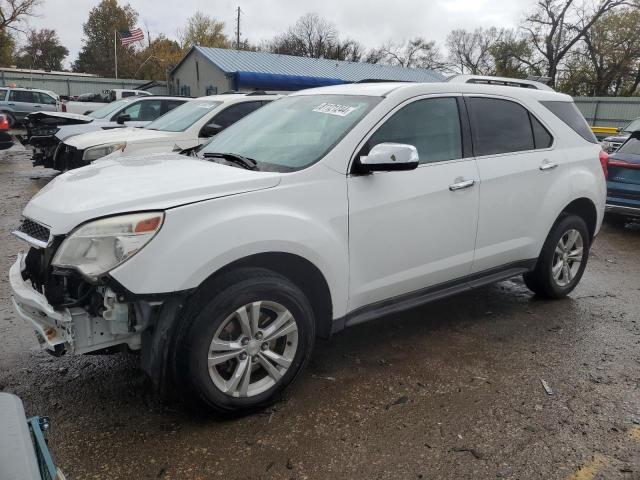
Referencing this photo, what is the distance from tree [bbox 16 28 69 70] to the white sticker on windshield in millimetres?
73023

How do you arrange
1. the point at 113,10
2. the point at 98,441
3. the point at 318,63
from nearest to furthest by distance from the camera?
the point at 98,441
the point at 318,63
the point at 113,10

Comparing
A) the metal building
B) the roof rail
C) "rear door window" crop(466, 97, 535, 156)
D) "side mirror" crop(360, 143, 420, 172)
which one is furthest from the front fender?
the metal building

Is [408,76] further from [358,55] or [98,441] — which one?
[98,441]

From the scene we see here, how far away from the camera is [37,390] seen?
314 centimetres

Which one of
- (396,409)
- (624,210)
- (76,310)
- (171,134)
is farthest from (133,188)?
(624,210)

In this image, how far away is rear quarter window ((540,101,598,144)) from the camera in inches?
176

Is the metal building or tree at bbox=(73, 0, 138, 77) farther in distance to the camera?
tree at bbox=(73, 0, 138, 77)

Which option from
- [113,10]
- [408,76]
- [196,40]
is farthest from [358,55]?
[113,10]

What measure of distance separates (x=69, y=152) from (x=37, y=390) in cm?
581

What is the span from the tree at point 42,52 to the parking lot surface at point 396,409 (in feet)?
241

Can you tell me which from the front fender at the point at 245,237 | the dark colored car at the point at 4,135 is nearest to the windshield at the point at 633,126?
the front fender at the point at 245,237

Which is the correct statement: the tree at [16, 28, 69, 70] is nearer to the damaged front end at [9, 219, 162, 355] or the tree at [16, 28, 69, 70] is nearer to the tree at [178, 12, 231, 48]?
the tree at [178, 12, 231, 48]

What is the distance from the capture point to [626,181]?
7750 mm

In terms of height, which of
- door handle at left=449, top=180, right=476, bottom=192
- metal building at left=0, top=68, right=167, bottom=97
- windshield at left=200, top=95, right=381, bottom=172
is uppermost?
metal building at left=0, top=68, right=167, bottom=97
